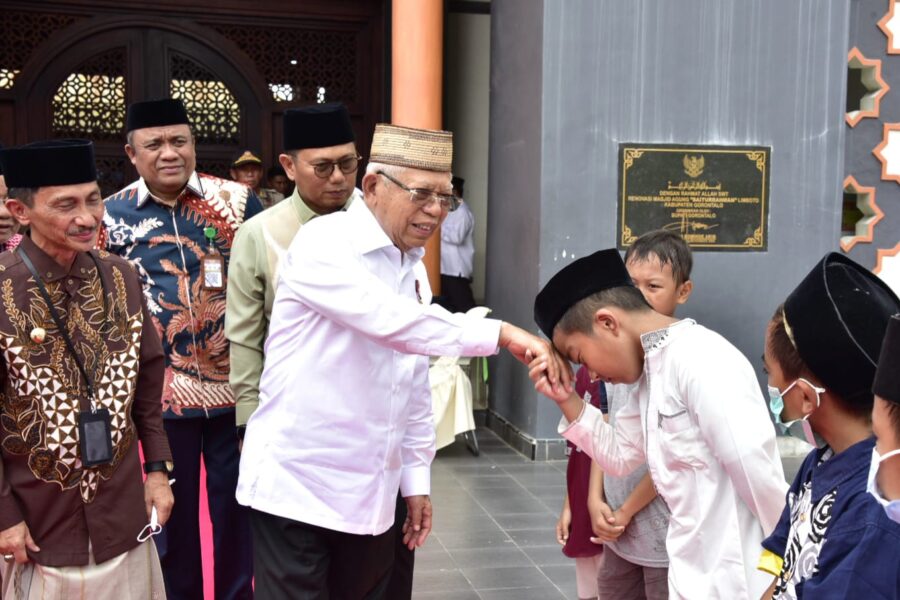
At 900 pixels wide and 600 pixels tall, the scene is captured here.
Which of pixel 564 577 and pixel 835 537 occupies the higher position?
pixel 835 537

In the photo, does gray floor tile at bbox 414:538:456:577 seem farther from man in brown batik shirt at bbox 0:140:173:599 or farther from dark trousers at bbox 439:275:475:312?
dark trousers at bbox 439:275:475:312

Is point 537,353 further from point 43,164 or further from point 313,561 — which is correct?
point 43,164

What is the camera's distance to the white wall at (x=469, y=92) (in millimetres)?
9055

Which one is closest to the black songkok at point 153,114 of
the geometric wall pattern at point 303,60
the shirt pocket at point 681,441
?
the shirt pocket at point 681,441

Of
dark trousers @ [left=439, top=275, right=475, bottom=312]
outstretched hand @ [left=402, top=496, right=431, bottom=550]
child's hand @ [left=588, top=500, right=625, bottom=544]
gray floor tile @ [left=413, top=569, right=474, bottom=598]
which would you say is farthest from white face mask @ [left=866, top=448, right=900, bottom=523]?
dark trousers @ [left=439, top=275, right=475, bottom=312]

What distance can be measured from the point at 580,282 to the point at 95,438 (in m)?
1.32

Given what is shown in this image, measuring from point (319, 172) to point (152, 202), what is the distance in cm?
69

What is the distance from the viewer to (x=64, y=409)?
2.59 m

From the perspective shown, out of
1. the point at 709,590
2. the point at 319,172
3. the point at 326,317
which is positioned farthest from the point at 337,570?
the point at 319,172

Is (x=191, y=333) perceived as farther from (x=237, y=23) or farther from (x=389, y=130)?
(x=237, y=23)

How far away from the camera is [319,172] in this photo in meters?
3.52

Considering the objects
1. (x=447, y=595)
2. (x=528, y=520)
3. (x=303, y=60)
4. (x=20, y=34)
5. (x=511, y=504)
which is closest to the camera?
(x=447, y=595)

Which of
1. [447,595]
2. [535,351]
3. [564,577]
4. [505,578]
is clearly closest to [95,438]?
[535,351]

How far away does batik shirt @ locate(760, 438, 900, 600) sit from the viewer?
1.52m
